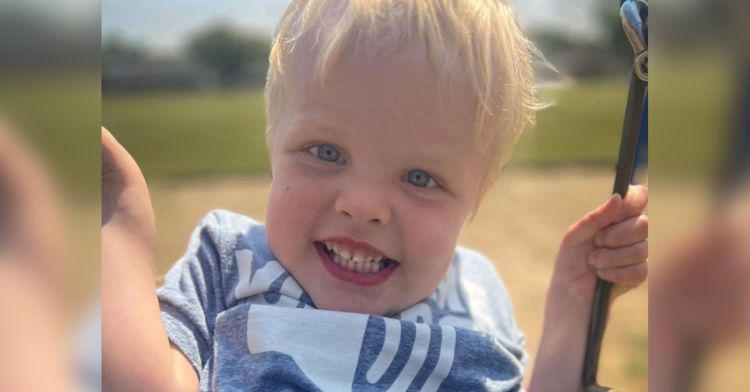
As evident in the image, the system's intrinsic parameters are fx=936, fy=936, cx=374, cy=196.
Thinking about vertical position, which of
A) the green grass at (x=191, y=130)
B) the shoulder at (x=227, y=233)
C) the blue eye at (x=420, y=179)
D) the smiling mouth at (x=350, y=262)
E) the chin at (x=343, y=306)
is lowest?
the chin at (x=343, y=306)

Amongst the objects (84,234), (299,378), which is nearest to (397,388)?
(299,378)

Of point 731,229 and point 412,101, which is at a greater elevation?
point 412,101

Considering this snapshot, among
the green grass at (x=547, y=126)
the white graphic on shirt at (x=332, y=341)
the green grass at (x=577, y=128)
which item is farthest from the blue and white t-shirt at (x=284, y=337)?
the green grass at (x=577, y=128)

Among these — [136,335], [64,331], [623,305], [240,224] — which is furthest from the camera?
[623,305]

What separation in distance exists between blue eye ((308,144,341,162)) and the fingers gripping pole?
304 millimetres

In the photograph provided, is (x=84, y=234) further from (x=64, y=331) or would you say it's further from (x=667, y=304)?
(x=667, y=304)

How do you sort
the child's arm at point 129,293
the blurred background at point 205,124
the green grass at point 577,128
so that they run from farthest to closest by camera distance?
the green grass at point 577,128, the child's arm at point 129,293, the blurred background at point 205,124

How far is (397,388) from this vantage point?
908 mm

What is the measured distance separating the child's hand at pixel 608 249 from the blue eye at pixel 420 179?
0.22 meters

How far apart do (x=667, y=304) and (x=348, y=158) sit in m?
0.33

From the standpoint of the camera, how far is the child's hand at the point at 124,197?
86cm

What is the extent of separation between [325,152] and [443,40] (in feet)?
0.52

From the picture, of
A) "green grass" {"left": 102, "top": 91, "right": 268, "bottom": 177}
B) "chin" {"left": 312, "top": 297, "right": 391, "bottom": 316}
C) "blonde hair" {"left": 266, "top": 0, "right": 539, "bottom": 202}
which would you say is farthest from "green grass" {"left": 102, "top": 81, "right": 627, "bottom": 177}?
"chin" {"left": 312, "top": 297, "right": 391, "bottom": 316}

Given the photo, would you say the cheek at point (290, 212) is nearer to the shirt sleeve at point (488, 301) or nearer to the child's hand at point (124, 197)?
the child's hand at point (124, 197)
